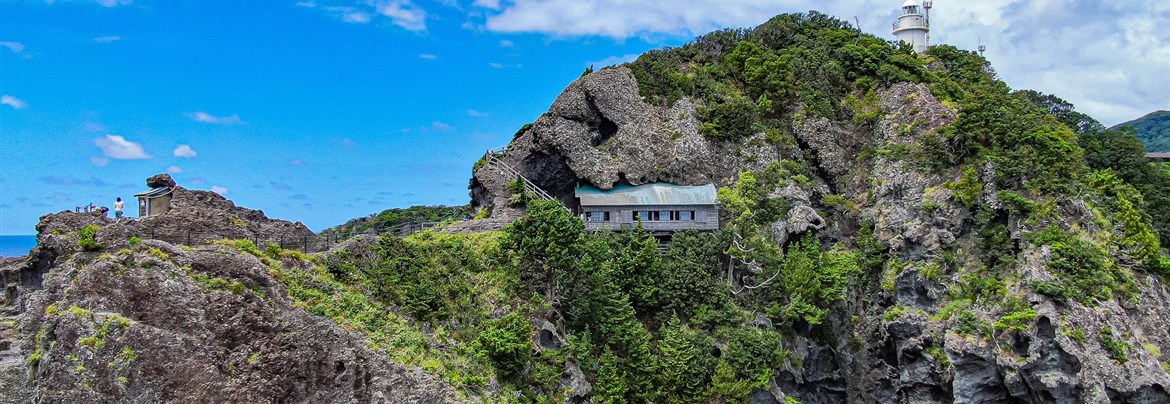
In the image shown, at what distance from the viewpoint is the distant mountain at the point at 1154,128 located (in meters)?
143

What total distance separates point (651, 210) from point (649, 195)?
1163 millimetres

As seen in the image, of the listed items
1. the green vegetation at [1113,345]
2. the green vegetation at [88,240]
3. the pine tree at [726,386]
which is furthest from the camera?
the green vegetation at [1113,345]

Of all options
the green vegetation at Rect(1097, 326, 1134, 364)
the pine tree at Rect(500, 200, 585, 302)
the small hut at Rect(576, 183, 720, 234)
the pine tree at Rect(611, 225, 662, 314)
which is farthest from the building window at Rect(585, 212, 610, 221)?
the green vegetation at Rect(1097, 326, 1134, 364)

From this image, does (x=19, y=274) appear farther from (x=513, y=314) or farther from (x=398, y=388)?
(x=513, y=314)

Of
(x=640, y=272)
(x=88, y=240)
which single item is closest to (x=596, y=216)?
(x=640, y=272)

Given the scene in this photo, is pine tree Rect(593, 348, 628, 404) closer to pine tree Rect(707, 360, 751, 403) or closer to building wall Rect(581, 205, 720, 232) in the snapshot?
pine tree Rect(707, 360, 751, 403)

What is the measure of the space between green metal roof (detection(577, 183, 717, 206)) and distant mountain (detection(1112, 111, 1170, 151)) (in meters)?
118

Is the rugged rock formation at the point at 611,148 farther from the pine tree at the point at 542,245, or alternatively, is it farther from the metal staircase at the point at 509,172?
the pine tree at the point at 542,245

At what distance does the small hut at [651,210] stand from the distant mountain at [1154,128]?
390 ft

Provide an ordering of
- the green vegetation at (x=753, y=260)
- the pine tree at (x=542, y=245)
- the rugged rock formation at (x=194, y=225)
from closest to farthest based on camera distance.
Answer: the rugged rock formation at (x=194, y=225), the green vegetation at (x=753, y=260), the pine tree at (x=542, y=245)

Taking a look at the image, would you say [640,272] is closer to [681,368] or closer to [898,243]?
[681,368]

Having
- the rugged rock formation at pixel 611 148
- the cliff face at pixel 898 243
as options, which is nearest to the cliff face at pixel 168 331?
the cliff face at pixel 898 243

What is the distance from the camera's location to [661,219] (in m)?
52.3

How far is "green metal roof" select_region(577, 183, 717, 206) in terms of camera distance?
52.1 metres
